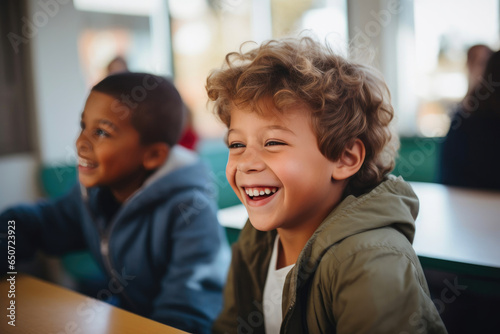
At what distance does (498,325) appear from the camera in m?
1.73

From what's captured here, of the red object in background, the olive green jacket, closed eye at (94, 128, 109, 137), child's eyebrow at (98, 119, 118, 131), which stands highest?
child's eyebrow at (98, 119, 118, 131)

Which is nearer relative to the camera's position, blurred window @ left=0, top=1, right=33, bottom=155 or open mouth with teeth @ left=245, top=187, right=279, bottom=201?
open mouth with teeth @ left=245, top=187, right=279, bottom=201

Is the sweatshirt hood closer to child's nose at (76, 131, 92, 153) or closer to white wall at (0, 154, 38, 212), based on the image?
child's nose at (76, 131, 92, 153)

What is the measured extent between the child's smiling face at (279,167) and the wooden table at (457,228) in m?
0.50

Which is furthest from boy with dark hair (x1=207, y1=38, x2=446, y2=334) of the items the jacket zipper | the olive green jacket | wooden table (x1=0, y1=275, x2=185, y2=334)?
the jacket zipper

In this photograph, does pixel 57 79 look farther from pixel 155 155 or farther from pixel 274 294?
pixel 274 294

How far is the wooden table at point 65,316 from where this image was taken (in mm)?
913

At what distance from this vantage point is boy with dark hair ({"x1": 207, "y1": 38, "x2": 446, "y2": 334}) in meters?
0.79

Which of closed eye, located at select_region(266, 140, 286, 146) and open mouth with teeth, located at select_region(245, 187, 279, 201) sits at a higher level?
closed eye, located at select_region(266, 140, 286, 146)

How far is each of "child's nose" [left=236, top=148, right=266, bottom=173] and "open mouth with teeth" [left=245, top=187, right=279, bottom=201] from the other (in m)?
0.04

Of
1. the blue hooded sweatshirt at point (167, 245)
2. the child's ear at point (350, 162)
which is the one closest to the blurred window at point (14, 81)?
the blue hooded sweatshirt at point (167, 245)

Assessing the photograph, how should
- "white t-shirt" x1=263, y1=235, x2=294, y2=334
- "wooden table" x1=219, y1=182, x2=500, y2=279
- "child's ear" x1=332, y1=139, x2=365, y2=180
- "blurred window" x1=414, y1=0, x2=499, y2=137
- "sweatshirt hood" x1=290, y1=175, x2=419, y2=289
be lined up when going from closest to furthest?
1. "sweatshirt hood" x1=290, y1=175, x2=419, y2=289
2. "child's ear" x1=332, y1=139, x2=365, y2=180
3. "white t-shirt" x1=263, y1=235, x2=294, y2=334
4. "wooden table" x1=219, y1=182, x2=500, y2=279
5. "blurred window" x1=414, y1=0, x2=499, y2=137

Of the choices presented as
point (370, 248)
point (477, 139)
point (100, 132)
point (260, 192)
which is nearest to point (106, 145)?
point (100, 132)

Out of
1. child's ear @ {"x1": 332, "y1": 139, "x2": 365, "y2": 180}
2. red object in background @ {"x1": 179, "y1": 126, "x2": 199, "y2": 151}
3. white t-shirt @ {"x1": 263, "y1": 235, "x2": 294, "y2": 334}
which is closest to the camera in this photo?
child's ear @ {"x1": 332, "y1": 139, "x2": 365, "y2": 180}
